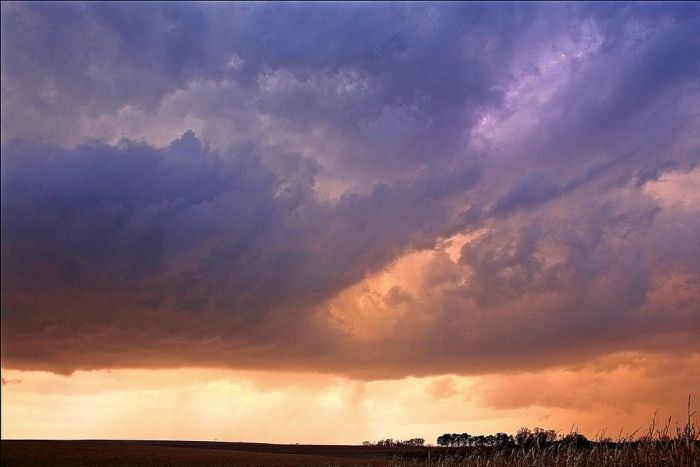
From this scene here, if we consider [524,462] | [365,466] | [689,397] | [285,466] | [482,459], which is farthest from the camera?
[285,466]

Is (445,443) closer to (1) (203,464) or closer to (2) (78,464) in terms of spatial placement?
(1) (203,464)

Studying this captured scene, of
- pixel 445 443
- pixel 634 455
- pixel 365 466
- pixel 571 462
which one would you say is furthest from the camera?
pixel 445 443

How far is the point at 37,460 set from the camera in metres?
91.3

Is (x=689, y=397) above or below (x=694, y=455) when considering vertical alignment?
above

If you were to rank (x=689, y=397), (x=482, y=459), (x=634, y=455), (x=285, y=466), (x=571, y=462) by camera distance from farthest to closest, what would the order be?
(x=285, y=466), (x=482, y=459), (x=571, y=462), (x=634, y=455), (x=689, y=397)

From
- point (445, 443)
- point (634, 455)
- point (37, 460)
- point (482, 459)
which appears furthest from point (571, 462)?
point (445, 443)

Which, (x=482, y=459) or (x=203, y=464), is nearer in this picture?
(x=482, y=459)

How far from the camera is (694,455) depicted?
67.4 ft

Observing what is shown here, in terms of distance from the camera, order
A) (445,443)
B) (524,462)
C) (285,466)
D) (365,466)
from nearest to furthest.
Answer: (524,462) < (365,466) < (285,466) < (445,443)

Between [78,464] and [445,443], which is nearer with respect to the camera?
[78,464]

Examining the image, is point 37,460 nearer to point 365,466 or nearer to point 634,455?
point 365,466

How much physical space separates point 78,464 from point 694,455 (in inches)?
3293

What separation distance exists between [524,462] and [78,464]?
75642 mm

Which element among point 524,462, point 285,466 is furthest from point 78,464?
point 524,462
